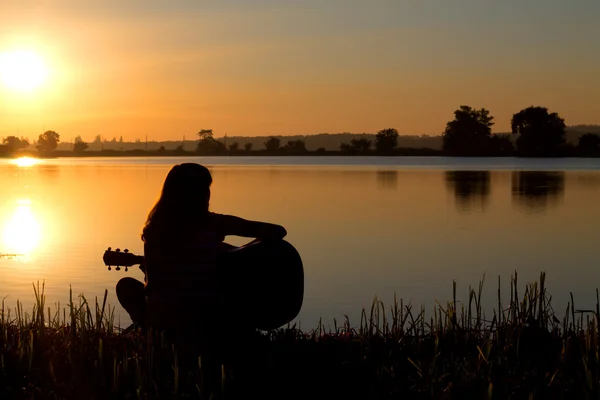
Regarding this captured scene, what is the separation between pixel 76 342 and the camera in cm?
739

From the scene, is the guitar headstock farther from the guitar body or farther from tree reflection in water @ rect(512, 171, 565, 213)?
tree reflection in water @ rect(512, 171, 565, 213)

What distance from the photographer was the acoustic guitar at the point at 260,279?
662 cm

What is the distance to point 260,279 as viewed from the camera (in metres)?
6.67

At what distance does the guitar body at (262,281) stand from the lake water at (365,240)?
18.6 feet

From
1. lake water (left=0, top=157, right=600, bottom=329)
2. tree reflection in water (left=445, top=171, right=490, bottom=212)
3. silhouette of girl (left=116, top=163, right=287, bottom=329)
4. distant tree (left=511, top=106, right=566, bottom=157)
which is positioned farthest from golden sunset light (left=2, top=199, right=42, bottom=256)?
distant tree (left=511, top=106, right=566, bottom=157)

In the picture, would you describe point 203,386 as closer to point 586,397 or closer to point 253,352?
point 253,352

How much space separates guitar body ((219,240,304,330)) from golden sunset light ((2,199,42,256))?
54.6 feet

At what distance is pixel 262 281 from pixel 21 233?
74.6 ft

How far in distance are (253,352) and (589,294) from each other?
10761 mm

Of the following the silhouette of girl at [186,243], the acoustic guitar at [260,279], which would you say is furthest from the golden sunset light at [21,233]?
the acoustic guitar at [260,279]

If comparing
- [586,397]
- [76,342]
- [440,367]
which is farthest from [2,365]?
[586,397]

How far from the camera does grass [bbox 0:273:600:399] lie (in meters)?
6.29

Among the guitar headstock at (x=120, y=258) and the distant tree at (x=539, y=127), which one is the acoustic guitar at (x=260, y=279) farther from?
the distant tree at (x=539, y=127)

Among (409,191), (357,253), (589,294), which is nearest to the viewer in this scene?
(589,294)
